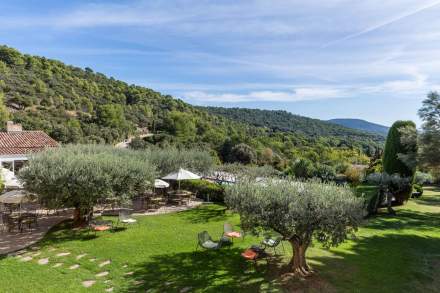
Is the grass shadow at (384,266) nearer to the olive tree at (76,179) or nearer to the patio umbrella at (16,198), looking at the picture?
the olive tree at (76,179)

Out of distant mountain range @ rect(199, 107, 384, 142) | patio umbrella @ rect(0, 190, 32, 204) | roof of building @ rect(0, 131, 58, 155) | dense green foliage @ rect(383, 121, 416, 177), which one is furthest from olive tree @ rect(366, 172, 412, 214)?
distant mountain range @ rect(199, 107, 384, 142)

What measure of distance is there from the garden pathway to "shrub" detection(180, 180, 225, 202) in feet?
26.2

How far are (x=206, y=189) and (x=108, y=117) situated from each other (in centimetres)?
3754

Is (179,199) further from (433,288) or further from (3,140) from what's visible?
(3,140)

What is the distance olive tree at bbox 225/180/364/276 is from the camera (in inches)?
296

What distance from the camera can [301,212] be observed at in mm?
7465

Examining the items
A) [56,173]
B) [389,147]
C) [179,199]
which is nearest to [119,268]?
[56,173]

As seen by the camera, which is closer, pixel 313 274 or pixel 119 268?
pixel 313 274

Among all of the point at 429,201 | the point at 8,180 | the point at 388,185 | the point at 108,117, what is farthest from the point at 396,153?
the point at 108,117

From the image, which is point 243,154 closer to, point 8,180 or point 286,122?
point 8,180

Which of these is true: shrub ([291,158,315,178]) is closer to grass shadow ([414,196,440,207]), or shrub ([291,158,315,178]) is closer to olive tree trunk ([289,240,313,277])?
grass shadow ([414,196,440,207])

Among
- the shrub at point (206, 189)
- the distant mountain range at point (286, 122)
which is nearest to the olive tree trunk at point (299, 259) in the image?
the shrub at point (206, 189)

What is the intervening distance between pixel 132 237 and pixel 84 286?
400 cm

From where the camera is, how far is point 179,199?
62.1 ft
